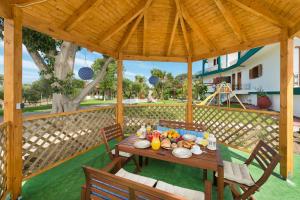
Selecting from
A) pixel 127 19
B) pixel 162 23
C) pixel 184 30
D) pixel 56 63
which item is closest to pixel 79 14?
pixel 127 19

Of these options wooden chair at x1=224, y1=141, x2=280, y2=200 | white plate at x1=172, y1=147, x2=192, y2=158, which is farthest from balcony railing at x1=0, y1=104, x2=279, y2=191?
white plate at x1=172, y1=147, x2=192, y2=158

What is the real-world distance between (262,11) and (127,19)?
8.71 ft

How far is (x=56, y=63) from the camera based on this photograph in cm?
550

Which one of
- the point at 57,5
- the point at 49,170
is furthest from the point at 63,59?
the point at 49,170

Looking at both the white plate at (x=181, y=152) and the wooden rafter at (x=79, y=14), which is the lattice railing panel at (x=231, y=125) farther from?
the wooden rafter at (x=79, y=14)

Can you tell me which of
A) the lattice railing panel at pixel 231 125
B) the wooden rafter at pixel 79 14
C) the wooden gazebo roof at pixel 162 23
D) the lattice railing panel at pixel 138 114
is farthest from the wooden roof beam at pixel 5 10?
the lattice railing panel at pixel 231 125

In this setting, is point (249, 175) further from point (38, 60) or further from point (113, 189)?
point (38, 60)

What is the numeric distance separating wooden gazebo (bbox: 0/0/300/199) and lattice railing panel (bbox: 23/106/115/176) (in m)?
0.60

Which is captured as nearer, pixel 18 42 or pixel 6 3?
pixel 6 3

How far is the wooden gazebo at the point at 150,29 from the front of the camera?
2152mm

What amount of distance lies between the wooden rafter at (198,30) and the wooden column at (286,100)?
5.47 feet

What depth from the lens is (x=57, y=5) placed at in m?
Result: 2.63

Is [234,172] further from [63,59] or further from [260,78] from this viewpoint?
[260,78]

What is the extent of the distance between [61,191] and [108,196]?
1548 mm
